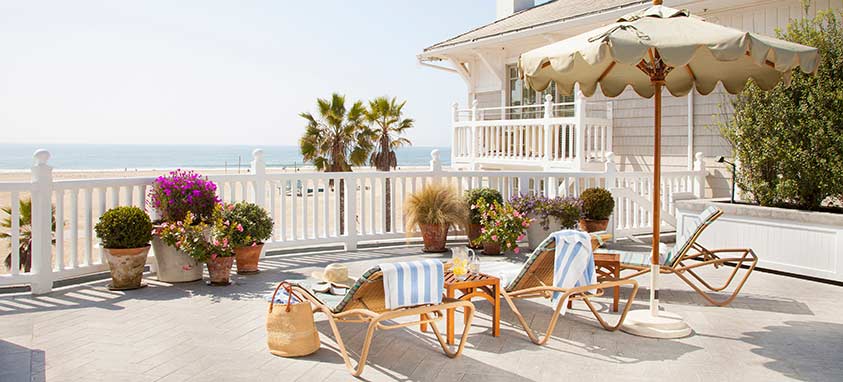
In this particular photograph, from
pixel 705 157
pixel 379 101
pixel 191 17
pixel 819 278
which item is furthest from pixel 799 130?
pixel 191 17

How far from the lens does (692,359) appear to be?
4.34m

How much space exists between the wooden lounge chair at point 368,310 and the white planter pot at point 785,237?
11.4ft

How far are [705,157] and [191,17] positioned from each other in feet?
184

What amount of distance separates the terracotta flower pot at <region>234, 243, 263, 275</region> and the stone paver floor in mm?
952

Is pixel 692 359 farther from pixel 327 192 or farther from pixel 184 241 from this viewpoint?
pixel 327 192

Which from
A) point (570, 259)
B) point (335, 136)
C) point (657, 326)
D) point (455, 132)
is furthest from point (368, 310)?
point (335, 136)

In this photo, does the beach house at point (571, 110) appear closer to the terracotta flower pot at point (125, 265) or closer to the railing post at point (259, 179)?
the railing post at point (259, 179)

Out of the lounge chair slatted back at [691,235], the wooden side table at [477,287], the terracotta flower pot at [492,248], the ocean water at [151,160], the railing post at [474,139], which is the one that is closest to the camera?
the wooden side table at [477,287]

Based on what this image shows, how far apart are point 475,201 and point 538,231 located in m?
0.93

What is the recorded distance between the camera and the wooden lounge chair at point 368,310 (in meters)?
3.96

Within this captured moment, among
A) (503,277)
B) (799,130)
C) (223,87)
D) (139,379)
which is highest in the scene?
(223,87)

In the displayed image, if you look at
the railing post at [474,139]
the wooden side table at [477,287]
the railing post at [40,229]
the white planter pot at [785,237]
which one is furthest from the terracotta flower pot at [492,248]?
the railing post at [474,139]

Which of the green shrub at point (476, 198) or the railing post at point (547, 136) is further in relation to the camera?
the railing post at point (547, 136)

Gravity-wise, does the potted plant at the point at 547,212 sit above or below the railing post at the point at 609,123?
below
